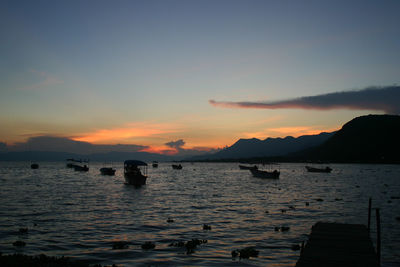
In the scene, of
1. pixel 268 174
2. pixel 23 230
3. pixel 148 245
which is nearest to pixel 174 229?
pixel 148 245

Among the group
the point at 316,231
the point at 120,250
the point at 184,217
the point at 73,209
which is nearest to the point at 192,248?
the point at 120,250

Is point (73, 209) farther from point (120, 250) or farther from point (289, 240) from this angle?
point (289, 240)

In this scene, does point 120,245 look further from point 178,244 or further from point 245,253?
point 245,253

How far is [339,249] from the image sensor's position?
16.5 metres

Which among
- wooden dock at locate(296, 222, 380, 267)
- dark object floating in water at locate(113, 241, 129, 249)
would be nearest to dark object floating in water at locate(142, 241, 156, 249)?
dark object floating in water at locate(113, 241, 129, 249)

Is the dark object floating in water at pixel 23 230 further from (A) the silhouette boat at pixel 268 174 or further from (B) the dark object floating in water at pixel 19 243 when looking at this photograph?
(A) the silhouette boat at pixel 268 174

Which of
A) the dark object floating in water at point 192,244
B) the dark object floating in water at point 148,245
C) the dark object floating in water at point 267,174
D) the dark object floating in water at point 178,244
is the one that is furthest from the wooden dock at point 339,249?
the dark object floating in water at point 267,174

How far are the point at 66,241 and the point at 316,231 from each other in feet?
54.2

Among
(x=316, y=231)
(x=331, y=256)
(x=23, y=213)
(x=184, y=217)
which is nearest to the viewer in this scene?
(x=331, y=256)

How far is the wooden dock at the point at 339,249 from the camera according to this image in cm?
1430

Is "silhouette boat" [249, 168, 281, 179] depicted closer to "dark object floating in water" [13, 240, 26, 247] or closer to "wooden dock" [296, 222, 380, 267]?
"wooden dock" [296, 222, 380, 267]

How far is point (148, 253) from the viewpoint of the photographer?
1888 centimetres

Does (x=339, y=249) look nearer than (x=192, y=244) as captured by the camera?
Yes

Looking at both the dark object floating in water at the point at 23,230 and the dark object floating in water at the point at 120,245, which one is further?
the dark object floating in water at the point at 23,230
